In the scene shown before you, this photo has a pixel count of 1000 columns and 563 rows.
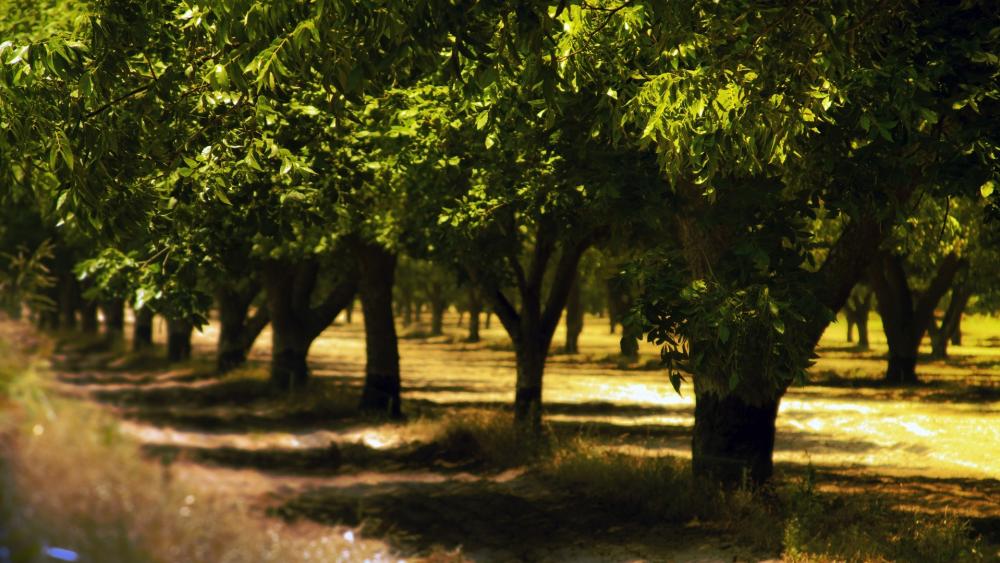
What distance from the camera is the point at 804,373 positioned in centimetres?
1062

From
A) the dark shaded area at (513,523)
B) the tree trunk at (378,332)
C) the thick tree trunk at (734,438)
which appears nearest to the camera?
the dark shaded area at (513,523)

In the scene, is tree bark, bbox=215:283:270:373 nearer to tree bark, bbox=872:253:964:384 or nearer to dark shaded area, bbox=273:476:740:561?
tree bark, bbox=872:253:964:384

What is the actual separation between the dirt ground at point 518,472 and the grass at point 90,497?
0.55ft

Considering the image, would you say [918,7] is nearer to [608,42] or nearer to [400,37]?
[608,42]

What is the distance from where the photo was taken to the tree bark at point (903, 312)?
3850cm

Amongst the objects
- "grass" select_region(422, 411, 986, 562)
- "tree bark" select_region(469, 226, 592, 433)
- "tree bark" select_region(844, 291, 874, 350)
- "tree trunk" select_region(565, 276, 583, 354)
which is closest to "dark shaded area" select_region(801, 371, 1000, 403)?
"tree bark" select_region(469, 226, 592, 433)

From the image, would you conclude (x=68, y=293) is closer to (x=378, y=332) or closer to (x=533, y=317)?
(x=378, y=332)

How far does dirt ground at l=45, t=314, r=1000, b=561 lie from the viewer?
475 cm

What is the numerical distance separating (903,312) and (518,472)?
25031 mm

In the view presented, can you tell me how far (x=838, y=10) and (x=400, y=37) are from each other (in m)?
4.01

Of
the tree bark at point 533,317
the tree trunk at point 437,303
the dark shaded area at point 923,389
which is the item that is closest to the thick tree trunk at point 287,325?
the tree bark at point 533,317

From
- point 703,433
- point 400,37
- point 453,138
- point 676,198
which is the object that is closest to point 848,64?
point 676,198

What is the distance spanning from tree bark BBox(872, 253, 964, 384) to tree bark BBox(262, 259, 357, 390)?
19.2 m

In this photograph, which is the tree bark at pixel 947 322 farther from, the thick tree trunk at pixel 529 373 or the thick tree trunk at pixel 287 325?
the thick tree trunk at pixel 529 373
